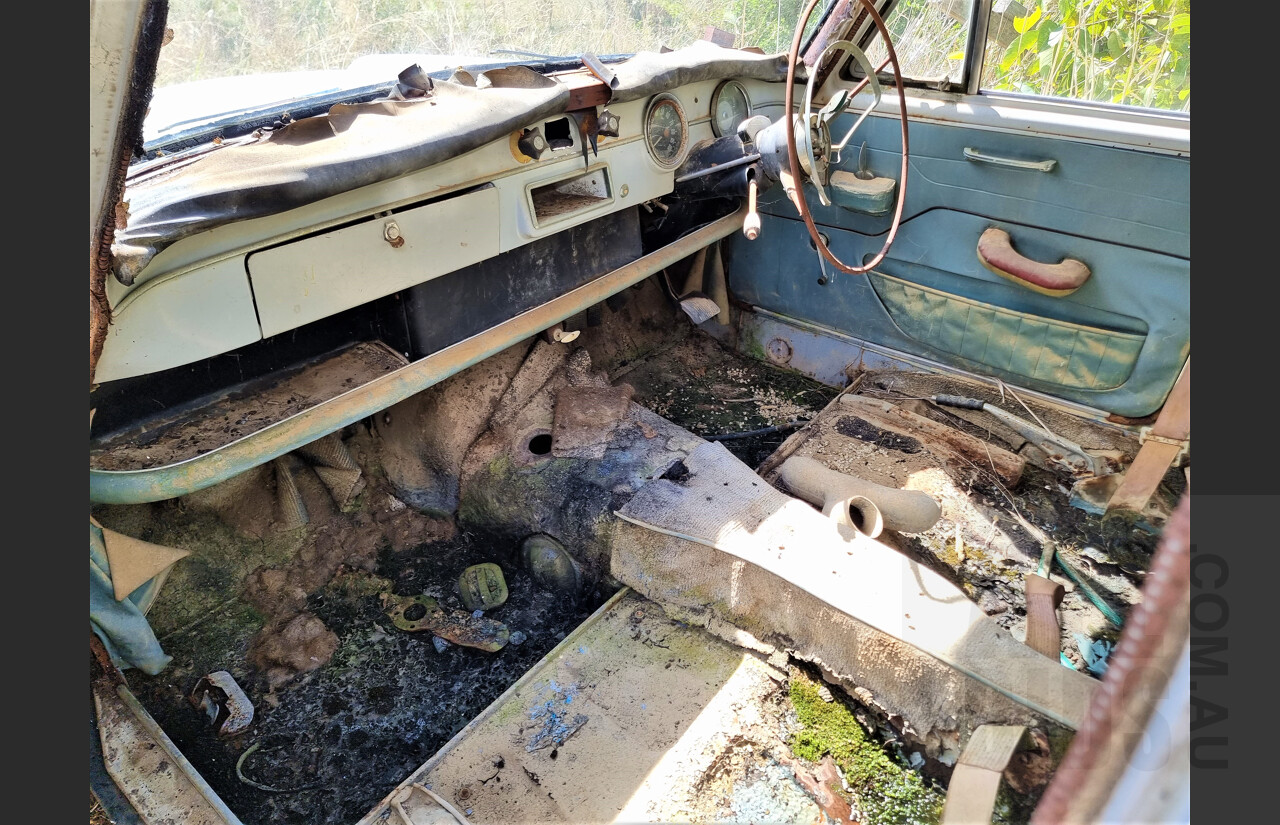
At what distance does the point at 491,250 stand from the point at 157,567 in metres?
1.25

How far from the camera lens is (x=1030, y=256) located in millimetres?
2539

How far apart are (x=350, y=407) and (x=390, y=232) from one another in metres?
0.49

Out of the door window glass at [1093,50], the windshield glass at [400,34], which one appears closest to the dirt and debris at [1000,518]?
the door window glass at [1093,50]

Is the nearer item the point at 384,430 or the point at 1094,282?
the point at 1094,282

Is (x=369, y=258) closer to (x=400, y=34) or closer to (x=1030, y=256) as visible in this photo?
(x=400, y=34)

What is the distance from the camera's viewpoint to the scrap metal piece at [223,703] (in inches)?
77.3

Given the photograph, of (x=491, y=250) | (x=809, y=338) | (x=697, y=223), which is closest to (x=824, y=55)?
(x=697, y=223)

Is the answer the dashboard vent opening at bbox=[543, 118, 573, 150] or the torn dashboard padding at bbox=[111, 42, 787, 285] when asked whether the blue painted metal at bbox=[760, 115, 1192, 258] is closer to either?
the torn dashboard padding at bbox=[111, 42, 787, 285]

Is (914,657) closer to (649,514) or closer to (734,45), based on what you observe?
(649,514)

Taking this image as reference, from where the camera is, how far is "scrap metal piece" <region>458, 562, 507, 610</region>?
7.69ft

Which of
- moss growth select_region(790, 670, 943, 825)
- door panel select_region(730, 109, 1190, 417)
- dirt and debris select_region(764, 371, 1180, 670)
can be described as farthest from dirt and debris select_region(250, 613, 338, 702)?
door panel select_region(730, 109, 1190, 417)

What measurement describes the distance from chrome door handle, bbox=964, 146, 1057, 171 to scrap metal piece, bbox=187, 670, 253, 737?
2.80m

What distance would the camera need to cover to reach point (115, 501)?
1730mm

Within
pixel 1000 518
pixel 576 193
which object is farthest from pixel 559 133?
pixel 1000 518
